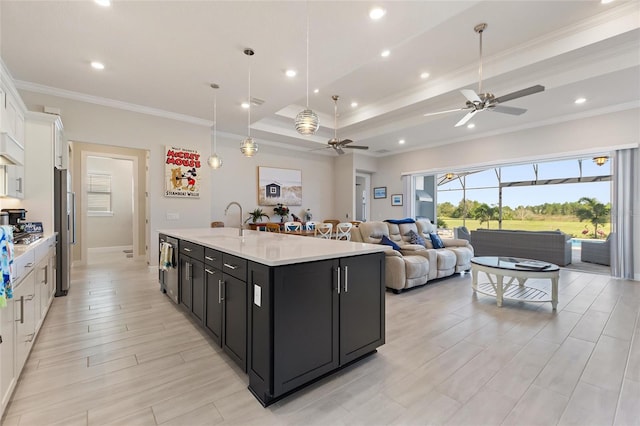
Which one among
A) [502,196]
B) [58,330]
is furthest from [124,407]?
[502,196]

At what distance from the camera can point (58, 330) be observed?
2.76 metres

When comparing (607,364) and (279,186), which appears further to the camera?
(279,186)

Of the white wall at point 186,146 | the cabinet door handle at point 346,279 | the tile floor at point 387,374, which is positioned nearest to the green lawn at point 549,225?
the white wall at point 186,146

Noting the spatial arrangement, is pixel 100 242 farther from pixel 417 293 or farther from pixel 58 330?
pixel 417 293

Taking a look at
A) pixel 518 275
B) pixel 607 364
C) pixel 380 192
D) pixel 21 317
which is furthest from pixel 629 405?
pixel 380 192

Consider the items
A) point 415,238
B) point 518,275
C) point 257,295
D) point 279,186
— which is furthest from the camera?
point 279,186

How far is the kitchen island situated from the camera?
168cm

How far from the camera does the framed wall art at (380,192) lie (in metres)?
8.80

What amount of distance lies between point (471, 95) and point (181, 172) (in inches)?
204

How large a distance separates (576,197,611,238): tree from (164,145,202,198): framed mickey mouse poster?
10637 mm

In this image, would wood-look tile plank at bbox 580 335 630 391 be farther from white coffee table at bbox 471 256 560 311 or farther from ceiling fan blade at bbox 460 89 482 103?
ceiling fan blade at bbox 460 89 482 103

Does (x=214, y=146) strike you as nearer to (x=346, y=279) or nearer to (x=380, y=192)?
(x=380, y=192)

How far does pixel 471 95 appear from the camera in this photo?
3.49 metres

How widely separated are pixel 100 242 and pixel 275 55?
746 cm
